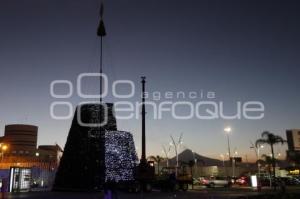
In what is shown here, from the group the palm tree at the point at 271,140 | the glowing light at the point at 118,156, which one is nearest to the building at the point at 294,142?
the palm tree at the point at 271,140

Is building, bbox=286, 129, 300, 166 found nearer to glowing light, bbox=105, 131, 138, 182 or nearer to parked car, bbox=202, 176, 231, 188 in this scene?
parked car, bbox=202, 176, 231, 188

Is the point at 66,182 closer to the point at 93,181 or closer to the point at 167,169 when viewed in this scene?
the point at 93,181

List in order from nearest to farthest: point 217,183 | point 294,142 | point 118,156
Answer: point 118,156
point 217,183
point 294,142

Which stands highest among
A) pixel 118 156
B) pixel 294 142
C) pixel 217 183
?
pixel 294 142

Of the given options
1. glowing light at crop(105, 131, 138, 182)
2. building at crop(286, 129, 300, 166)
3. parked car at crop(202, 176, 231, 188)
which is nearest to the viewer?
glowing light at crop(105, 131, 138, 182)

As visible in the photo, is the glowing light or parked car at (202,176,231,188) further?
parked car at (202,176,231,188)

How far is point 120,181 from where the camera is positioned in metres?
37.3

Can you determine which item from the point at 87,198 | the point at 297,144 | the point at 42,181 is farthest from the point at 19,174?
the point at 297,144

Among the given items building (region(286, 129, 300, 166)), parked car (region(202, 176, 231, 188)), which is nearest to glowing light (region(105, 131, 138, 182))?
parked car (region(202, 176, 231, 188))

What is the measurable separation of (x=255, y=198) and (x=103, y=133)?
18.4 metres

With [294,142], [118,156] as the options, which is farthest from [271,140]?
[118,156]

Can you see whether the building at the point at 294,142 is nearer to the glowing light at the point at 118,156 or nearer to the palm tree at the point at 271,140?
the palm tree at the point at 271,140

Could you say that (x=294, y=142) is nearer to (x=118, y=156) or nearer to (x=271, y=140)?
(x=271, y=140)

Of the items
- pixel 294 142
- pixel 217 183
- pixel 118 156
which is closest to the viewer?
pixel 118 156
